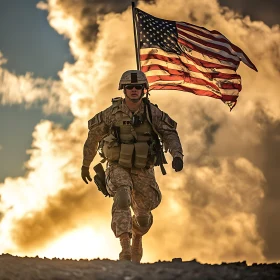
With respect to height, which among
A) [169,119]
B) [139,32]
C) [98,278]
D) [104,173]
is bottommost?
[98,278]

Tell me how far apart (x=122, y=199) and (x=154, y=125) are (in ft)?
4.43

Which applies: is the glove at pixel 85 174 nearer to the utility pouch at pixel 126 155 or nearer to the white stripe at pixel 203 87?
the utility pouch at pixel 126 155

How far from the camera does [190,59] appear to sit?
13547 millimetres

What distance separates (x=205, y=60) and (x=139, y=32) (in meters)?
1.47

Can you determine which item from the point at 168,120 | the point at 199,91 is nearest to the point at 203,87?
the point at 199,91

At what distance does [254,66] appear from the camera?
44.9 feet

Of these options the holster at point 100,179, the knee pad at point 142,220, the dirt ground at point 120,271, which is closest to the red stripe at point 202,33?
the holster at point 100,179

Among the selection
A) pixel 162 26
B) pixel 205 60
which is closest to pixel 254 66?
pixel 205 60

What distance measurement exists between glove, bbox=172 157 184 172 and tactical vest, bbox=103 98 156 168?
13.7 inches

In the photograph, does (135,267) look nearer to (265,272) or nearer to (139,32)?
(265,272)

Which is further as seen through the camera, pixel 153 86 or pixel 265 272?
pixel 153 86

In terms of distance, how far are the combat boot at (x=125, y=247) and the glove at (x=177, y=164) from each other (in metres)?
1.22

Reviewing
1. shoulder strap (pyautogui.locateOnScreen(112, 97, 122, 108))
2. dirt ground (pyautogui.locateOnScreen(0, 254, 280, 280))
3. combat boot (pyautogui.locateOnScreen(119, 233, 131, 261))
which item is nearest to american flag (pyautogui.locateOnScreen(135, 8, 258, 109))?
shoulder strap (pyautogui.locateOnScreen(112, 97, 122, 108))

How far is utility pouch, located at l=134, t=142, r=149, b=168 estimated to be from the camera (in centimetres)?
938
